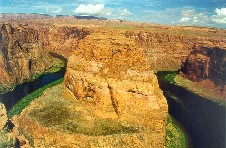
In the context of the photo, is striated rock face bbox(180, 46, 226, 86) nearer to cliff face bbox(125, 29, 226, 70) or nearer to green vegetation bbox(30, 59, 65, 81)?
cliff face bbox(125, 29, 226, 70)

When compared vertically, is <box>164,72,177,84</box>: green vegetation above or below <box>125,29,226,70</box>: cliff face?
below

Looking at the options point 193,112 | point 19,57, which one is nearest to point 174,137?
point 193,112

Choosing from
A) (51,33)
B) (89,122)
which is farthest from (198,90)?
(51,33)

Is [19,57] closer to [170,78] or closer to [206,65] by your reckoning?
[170,78]

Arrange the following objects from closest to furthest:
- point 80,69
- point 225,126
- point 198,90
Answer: point 80,69 → point 225,126 → point 198,90

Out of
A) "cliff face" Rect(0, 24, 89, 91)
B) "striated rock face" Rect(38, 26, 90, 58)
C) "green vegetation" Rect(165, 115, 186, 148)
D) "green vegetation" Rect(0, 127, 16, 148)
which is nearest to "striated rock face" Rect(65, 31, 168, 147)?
"green vegetation" Rect(165, 115, 186, 148)

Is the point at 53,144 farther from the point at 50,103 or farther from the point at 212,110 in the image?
the point at 212,110
